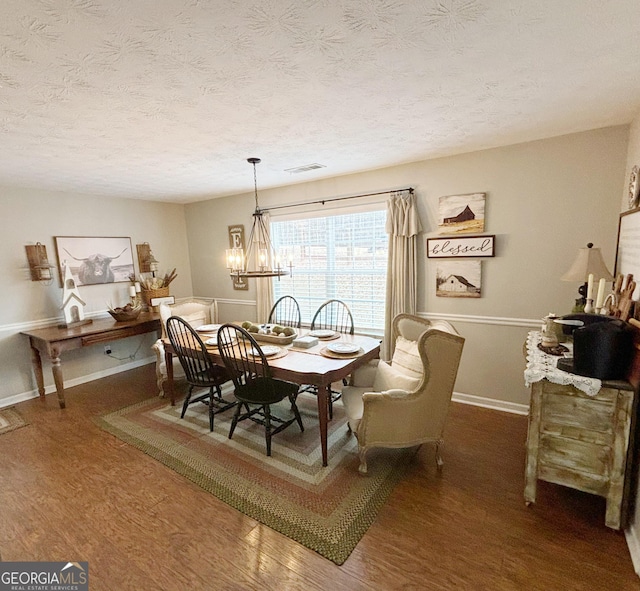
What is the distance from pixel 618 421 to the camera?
1.66 meters

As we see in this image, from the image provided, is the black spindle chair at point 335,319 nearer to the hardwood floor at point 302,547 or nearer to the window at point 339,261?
the window at point 339,261

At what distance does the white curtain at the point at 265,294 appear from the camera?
14.8ft

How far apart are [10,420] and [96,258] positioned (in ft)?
6.74

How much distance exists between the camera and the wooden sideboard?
1656mm

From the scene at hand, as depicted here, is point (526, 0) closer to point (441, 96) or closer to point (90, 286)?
point (441, 96)

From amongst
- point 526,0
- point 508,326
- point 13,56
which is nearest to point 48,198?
point 13,56

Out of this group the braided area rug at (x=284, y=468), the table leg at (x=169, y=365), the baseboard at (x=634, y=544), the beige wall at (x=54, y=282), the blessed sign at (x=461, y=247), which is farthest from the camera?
the beige wall at (x=54, y=282)

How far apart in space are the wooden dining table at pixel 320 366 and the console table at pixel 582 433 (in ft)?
3.86

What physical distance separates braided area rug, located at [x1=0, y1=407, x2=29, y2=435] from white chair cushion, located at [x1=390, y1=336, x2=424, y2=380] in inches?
144

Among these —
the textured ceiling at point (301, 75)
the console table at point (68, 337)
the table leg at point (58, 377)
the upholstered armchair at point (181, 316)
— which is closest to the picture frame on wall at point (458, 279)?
the textured ceiling at point (301, 75)

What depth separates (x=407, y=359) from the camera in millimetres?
2523

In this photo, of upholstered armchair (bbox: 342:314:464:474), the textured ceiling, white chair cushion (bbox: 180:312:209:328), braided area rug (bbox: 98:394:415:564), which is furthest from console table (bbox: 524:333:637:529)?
white chair cushion (bbox: 180:312:209:328)

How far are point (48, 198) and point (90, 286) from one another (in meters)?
1.15

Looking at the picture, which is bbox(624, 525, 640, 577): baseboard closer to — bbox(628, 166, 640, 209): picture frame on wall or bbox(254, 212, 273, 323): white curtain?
bbox(628, 166, 640, 209): picture frame on wall
